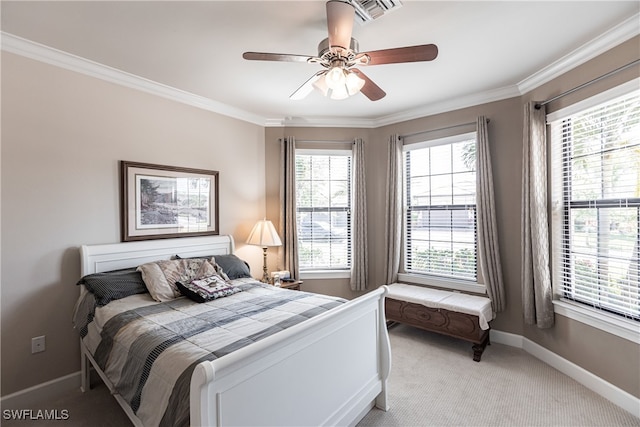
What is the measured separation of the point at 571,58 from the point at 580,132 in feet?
2.05

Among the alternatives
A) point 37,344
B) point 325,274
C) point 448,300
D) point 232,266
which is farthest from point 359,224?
point 37,344

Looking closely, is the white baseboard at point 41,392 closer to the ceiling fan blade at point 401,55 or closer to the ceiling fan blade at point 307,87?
the ceiling fan blade at point 307,87

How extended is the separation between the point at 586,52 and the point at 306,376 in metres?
3.22

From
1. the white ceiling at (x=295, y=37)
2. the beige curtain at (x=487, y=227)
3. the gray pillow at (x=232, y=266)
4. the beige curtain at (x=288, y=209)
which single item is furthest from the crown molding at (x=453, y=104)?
the gray pillow at (x=232, y=266)

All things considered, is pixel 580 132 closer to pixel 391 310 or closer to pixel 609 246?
pixel 609 246

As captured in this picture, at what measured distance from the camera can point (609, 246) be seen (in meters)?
2.41

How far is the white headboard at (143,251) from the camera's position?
8.51 ft

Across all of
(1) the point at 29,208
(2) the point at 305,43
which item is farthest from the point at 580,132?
(1) the point at 29,208

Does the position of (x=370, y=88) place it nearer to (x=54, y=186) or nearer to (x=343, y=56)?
(x=343, y=56)

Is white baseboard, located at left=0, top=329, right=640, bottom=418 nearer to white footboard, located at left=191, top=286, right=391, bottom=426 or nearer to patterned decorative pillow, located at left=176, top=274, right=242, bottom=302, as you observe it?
patterned decorative pillow, located at left=176, top=274, right=242, bottom=302

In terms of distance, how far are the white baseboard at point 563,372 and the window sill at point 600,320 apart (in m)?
0.40

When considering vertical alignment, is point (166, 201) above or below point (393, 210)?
above

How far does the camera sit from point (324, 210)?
428cm

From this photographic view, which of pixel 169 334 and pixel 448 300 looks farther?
pixel 448 300
